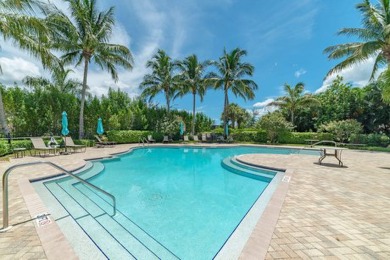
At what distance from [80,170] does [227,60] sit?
19098 millimetres

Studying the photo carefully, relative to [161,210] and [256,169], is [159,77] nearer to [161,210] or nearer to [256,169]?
[256,169]

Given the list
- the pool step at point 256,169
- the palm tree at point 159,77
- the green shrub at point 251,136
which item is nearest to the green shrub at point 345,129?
the green shrub at point 251,136

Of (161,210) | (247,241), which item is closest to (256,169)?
(161,210)

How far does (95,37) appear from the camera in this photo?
52.7 feet

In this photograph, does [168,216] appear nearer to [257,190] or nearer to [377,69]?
[257,190]

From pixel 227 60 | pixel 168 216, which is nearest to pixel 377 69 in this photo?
pixel 227 60

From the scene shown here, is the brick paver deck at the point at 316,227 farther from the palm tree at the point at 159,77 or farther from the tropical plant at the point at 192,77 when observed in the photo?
the tropical plant at the point at 192,77

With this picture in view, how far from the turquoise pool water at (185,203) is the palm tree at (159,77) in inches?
606

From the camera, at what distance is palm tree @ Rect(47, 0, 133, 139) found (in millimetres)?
15422

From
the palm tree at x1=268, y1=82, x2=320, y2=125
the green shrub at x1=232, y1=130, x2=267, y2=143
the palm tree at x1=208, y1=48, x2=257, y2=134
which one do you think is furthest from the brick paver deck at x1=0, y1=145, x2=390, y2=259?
the palm tree at x1=268, y1=82, x2=320, y2=125

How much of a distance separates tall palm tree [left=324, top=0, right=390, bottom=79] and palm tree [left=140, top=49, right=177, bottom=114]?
15.2 metres

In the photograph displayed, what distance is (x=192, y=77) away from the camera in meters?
23.3

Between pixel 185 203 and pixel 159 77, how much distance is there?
1977 centimetres

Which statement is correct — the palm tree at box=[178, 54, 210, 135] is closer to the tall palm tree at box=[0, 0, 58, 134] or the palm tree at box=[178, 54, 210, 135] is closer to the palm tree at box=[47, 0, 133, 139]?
the palm tree at box=[47, 0, 133, 139]
